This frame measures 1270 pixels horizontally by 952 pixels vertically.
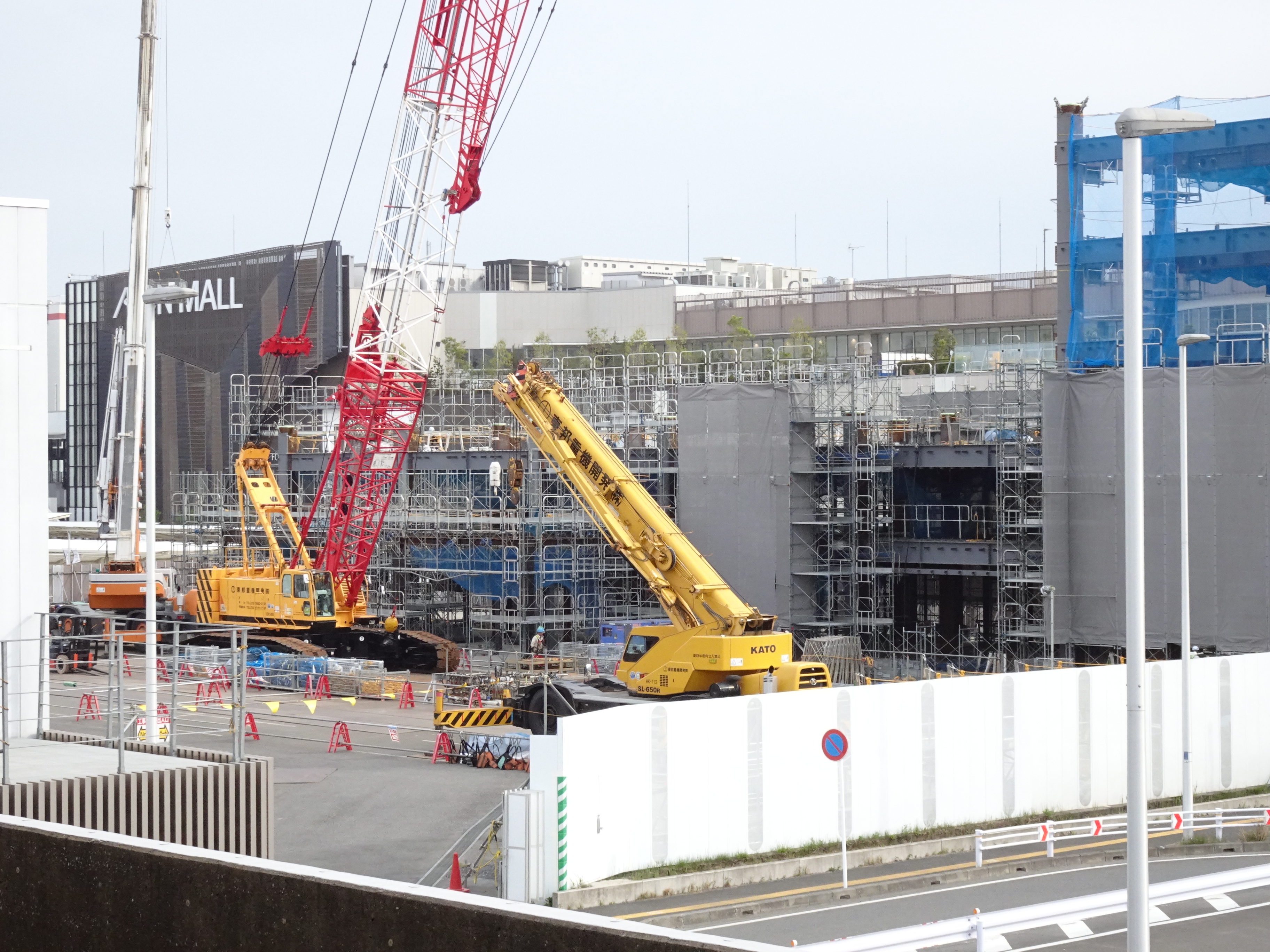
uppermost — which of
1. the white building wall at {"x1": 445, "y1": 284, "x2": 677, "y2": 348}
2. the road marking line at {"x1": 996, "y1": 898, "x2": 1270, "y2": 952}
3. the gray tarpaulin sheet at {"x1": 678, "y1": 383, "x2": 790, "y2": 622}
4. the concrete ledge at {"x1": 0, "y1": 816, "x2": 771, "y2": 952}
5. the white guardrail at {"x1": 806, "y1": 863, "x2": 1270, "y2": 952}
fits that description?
the white building wall at {"x1": 445, "y1": 284, "x2": 677, "y2": 348}

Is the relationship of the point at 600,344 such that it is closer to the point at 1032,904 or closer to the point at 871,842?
the point at 871,842

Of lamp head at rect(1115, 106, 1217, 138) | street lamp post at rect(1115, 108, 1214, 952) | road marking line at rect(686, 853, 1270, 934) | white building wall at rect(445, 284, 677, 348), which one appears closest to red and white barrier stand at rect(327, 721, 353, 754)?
road marking line at rect(686, 853, 1270, 934)

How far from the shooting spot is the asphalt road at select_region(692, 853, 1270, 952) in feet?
55.0

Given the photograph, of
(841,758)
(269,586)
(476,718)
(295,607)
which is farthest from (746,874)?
(269,586)

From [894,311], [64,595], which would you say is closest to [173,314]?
[64,595]

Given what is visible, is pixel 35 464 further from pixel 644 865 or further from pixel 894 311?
pixel 894 311

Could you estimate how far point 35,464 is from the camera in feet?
50.1

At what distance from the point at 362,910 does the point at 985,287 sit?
94.6 metres

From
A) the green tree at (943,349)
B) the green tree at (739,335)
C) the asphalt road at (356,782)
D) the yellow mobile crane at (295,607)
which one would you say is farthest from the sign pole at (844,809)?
the green tree at (739,335)

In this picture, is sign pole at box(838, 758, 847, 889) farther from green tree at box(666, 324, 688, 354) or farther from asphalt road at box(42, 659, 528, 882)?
green tree at box(666, 324, 688, 354)

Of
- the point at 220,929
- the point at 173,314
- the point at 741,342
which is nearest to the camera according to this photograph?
the point at 220,929

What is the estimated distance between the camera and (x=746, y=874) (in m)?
20.3

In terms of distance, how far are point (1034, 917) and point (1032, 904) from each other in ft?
12.8

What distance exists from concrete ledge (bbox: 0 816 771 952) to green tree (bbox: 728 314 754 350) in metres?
75.8
